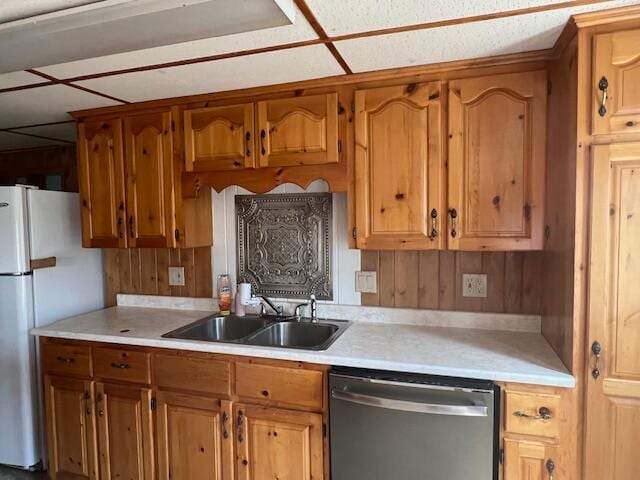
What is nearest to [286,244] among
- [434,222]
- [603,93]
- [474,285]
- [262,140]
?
[262,140]

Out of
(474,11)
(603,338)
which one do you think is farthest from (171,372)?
(474,11)

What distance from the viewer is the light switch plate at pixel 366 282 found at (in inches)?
88.6

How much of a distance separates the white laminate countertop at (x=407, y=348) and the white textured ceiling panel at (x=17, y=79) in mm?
1230

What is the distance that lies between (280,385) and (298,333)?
481 mm

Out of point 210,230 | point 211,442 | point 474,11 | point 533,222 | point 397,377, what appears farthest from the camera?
point 210,230

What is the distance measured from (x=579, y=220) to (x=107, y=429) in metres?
2.35

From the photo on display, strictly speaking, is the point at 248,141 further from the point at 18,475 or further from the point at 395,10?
the point at 18,475

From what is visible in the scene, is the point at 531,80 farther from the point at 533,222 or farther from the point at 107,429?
the point at 107,429

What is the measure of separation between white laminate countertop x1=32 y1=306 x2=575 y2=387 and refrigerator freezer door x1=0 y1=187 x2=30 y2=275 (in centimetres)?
40

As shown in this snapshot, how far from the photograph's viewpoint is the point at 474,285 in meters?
2.09

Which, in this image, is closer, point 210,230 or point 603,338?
point 603,338

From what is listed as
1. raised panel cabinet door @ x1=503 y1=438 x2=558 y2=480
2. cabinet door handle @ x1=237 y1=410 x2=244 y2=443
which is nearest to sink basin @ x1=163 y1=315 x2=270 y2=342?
cabinet door handle @ x1=237 y1=410 x2=244 y2=443

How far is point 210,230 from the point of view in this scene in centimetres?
254

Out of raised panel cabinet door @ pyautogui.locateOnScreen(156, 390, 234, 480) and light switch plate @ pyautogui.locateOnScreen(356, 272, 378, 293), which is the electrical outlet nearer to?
light switch plate @ pyautogui.locateOnScreen(356, 272, 378, 293)
